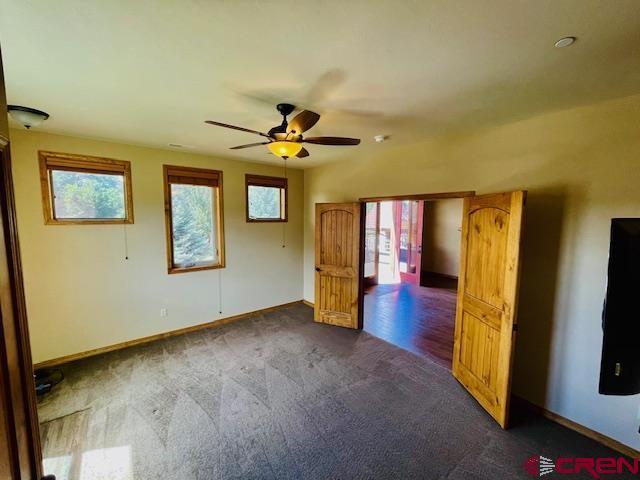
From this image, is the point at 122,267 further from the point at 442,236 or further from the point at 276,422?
the point at 442,236

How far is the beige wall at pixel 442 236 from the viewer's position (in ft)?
24.6

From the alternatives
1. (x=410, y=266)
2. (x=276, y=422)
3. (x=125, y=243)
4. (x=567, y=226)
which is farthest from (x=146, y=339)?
(x=410, y=266)

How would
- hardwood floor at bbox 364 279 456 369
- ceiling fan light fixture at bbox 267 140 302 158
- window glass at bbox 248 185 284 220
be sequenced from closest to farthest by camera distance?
ceiling fan light fixture at bbox 267 140 302 158, hardwood floor at bbox 364 279 456 369, window glass at bbox 248 185 284 220

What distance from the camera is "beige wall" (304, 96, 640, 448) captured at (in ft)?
6.79

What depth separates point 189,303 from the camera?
13.5ft

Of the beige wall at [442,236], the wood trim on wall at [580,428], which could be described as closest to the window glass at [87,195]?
the wood trim on wall at [580,428]

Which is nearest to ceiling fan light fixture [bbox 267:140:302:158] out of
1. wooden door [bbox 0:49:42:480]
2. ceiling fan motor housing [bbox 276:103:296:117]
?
ceiling fan motor housing [bbox 276:103:296:117]

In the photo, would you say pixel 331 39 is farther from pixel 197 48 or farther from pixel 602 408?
A: pixel 602 408

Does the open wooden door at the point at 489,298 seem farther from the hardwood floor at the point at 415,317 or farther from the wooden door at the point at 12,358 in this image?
the wooden door at the point at 12,358

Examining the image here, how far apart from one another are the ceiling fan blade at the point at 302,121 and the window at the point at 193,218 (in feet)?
8.39

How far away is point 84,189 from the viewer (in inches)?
130

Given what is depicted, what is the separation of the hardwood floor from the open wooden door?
0.61m

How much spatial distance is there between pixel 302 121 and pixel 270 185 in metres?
3.01

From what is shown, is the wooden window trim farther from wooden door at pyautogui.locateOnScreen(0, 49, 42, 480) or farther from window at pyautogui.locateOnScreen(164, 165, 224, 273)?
wooden door at pyautogui.locateOnScreen(0, 49, 42, 480)
